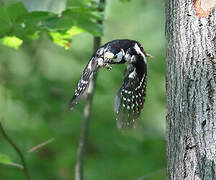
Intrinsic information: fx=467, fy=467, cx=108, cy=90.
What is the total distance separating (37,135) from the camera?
4.85 metres

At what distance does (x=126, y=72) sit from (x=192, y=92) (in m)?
0.72

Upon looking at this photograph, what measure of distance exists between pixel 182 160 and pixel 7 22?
59.3 inches

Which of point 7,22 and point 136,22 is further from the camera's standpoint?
point 136,22

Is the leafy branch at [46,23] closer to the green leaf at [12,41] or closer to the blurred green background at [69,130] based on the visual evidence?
the green leaf at [12,41]

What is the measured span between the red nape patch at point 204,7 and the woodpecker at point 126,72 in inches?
25.7

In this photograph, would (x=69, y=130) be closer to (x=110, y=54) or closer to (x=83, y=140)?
(x=83, y=140)

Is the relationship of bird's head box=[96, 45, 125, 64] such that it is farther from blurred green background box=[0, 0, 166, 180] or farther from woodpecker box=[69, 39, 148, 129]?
blurred green background box=[0, 0, 166, 180]

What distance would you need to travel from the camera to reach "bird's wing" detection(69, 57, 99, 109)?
253 cm

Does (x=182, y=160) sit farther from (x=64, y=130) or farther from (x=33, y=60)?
(x=33, y=60)

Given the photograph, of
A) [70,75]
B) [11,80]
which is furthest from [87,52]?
[11,80]

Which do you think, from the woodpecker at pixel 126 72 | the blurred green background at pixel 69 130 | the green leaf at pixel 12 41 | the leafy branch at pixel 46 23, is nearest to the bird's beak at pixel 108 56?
the woodpecker at pixel 126 72

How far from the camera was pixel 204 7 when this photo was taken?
7.13ft

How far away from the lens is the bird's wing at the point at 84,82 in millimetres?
2530

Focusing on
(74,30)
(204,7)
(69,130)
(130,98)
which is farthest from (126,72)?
(69,130)
